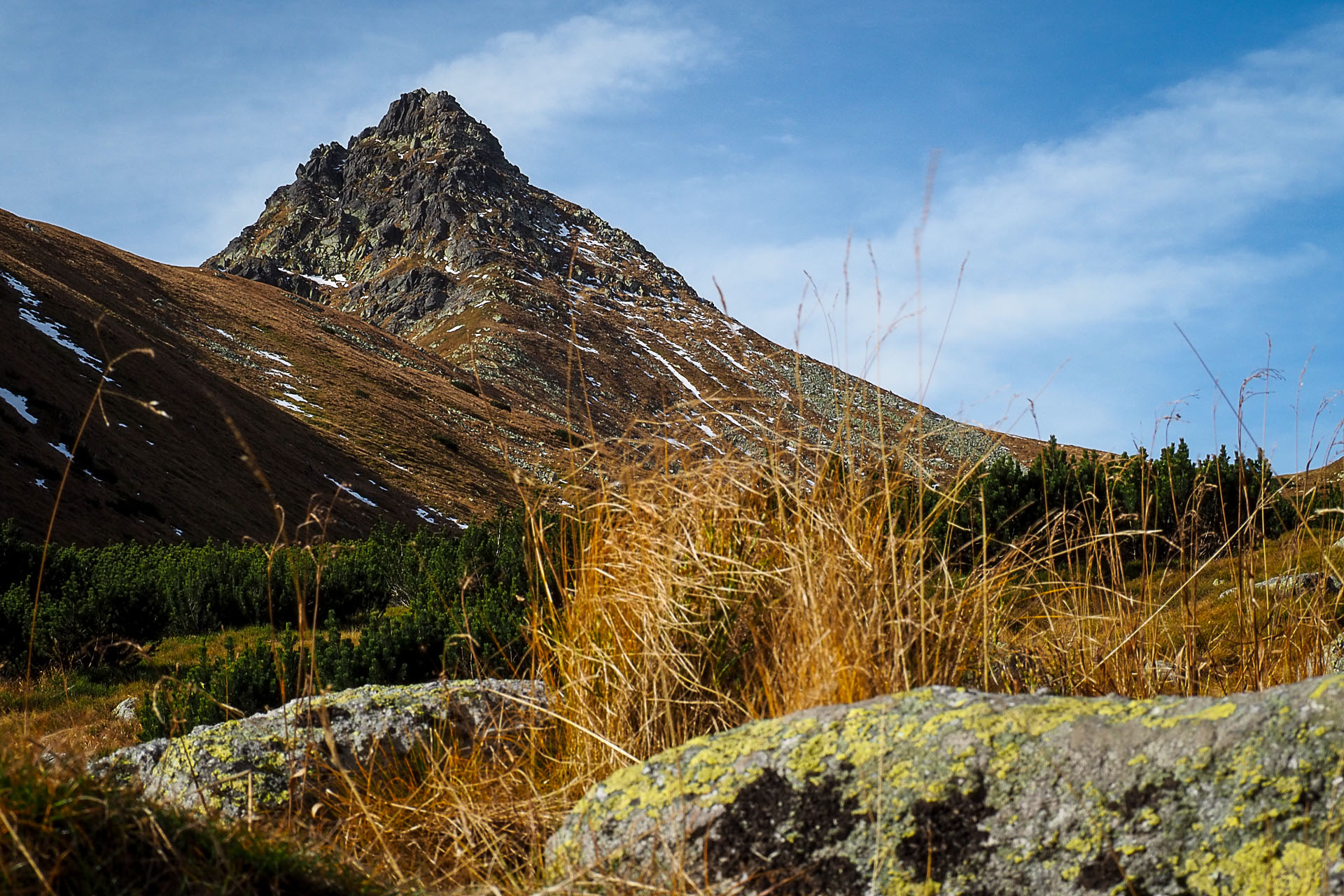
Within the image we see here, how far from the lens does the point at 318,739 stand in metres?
3.22

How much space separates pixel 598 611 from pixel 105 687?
22.4 ft

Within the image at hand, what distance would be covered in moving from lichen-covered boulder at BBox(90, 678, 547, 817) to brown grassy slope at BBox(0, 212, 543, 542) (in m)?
5.49

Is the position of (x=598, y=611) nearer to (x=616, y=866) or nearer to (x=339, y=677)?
(x=616, y=866)

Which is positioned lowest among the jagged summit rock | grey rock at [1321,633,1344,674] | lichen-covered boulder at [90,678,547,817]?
lichen-covered boulder at [90,678,547,817]

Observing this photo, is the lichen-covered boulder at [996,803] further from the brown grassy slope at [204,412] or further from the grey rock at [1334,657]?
the brown grassy slope at [204,412]

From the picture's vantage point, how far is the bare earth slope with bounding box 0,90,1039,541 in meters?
3.32

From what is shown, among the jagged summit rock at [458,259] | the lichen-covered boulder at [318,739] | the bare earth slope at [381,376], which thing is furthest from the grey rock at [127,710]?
the jagged summit rock at [458,259]

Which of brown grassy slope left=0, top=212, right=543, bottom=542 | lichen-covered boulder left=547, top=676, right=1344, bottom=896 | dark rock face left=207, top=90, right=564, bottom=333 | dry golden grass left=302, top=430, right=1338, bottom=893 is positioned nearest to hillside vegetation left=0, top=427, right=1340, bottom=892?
dry golden grass left=302, top=430, right=1338, bottom=893

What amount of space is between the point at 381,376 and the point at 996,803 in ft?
212

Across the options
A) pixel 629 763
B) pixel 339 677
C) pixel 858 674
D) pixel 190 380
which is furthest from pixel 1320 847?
pixel 190 380

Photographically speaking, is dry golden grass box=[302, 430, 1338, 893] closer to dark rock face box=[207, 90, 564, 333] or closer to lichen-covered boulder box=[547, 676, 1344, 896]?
lichen-covered boulder box=[547, 676, 1344, 896]

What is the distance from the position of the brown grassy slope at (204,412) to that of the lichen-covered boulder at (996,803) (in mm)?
7305

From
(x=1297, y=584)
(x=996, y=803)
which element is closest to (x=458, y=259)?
(x=1297, y=584)

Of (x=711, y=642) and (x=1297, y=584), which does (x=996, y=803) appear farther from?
(x=1297, y=584)
